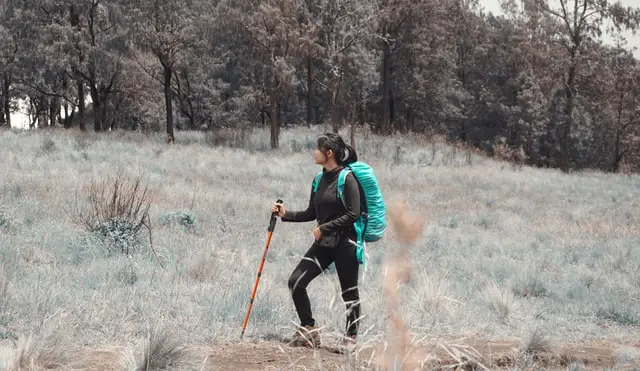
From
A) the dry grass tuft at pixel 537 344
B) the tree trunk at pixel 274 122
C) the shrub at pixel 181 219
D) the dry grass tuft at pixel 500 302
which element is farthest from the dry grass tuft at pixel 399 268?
the tree trunk at pixel 274 122

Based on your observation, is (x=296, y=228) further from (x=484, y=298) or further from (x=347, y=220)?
(x=347, y=220)

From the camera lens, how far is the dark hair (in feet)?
16.4

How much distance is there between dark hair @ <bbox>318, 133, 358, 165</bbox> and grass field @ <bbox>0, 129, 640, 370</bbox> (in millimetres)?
1214

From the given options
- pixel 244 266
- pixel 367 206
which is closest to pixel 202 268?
pixel 244 266

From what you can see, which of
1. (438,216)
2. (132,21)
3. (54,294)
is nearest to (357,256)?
(54,294)

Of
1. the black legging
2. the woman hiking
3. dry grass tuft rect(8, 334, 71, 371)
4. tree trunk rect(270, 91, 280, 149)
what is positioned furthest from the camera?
tree trunk rect(270, 91, 280, 149)

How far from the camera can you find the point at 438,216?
595 inches

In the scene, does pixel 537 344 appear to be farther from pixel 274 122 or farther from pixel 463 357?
pixel 274 122

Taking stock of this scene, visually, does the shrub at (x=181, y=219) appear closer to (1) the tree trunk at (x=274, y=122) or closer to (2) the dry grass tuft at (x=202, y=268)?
(2) the dry grass tuft at (x=202, y=268)

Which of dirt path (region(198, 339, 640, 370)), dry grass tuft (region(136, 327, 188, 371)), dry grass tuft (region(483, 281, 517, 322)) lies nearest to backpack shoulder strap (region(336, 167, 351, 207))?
dirt path (region(198, 339, 640, 370))

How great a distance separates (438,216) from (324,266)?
1019cm

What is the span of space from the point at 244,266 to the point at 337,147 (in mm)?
3997

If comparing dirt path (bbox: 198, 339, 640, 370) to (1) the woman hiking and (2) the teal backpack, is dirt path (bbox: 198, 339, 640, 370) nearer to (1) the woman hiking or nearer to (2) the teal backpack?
(1) the woman hiking

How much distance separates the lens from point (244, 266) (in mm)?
8586
